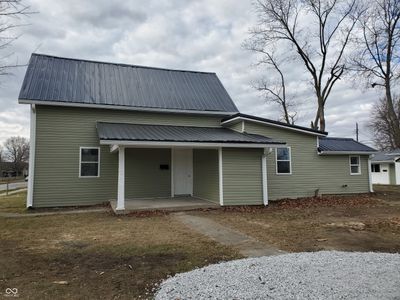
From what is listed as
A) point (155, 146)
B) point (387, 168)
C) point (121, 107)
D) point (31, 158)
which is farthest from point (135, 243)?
point (387, 168)

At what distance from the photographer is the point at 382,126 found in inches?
1507

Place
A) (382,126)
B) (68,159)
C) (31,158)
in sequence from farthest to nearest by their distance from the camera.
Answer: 1. (382,126)
2. (68,159)
3. (31,158)

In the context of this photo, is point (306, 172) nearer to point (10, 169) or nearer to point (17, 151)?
point (10, 169)

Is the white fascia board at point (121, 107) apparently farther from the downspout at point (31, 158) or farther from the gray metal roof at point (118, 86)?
the downspout at point (31, 158)

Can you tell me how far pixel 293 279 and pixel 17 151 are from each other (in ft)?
308

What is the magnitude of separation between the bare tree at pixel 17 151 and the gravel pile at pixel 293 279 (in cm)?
8371

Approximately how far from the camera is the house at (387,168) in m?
27.1

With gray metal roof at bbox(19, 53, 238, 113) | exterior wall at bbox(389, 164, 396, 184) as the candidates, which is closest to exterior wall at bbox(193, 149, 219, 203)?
gray metal roof at bbox(19, 53, 238, 113)

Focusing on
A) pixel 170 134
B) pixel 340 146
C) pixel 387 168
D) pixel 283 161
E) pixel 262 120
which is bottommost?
pixel 387 168

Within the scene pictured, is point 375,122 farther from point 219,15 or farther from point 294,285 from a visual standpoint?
point 294,285

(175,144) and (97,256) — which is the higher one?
(175,144)

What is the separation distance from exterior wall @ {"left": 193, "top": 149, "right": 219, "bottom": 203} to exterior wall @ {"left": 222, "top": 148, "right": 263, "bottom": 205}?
463mm

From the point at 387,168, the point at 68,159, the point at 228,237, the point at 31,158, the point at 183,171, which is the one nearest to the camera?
the point at 228,237

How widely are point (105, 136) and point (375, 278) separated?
28.9 feet
